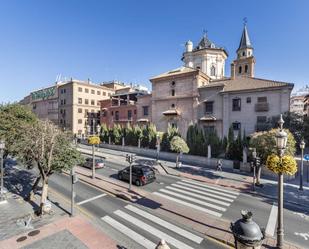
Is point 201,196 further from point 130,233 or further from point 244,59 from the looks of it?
point 244,59

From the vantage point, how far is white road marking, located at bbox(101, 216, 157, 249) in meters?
8.44

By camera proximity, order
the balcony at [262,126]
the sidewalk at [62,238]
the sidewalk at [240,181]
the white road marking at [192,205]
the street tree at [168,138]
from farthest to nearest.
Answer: the street tree at [168,138] < the balcony at [262,126] < the sidewalk at [240,181] < the white road marking at [192,205] < the sidewalk at [62,238]

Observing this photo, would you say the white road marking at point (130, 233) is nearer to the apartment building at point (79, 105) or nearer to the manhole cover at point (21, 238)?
the manhole cover at point (21, 238)

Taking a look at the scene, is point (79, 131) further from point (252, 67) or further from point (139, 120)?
point (252, 67)

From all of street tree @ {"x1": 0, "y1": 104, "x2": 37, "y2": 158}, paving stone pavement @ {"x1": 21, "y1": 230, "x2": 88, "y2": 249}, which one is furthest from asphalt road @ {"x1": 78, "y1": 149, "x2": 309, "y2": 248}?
street tree @ {"x1": 0, "y1": 104, "x2": 37, "y2": 158}

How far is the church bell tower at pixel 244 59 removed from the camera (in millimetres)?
47750

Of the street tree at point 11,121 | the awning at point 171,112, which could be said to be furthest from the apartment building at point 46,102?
the street tree at point 11,121

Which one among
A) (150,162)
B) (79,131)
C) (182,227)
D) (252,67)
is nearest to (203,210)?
(182,227)

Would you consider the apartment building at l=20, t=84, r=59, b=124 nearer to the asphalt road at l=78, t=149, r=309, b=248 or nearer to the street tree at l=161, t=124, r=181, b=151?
the street tree at l=161, t=124, r=181, b=151

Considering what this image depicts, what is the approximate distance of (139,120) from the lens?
4131 cm

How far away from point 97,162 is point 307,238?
20.5 metres

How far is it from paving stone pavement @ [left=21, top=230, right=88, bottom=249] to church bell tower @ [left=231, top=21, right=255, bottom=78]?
1902 inches

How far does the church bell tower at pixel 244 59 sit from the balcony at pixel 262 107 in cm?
1993

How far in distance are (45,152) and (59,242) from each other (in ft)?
16.6
